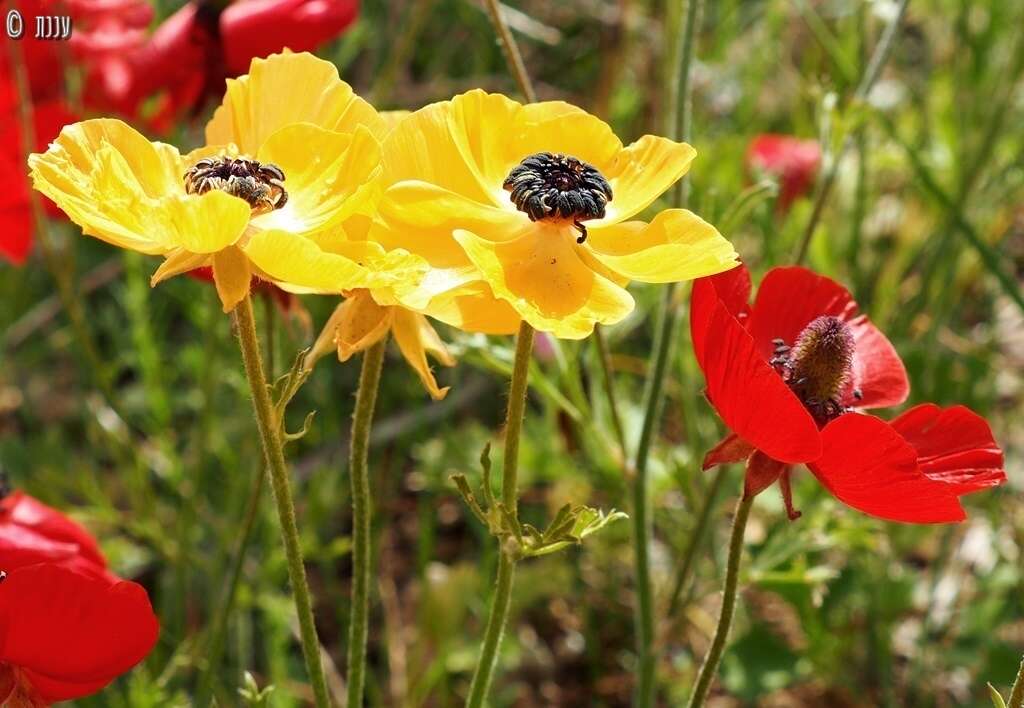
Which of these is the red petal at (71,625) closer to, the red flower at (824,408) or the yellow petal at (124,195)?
the yellow petal at (124,195)

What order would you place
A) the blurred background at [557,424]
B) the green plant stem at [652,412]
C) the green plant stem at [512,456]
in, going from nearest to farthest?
the green plant stem at [512,456], the green plant stem at [652,412], the blurred background at [557,424]

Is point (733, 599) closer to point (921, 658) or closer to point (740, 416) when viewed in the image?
point (740, 416)

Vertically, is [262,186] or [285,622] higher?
[262,186]

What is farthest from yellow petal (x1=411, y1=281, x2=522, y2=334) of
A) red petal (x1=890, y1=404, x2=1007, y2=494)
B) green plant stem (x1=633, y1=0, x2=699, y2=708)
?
green plant stem (x1=633, y1=0, x2=699, y2=708)

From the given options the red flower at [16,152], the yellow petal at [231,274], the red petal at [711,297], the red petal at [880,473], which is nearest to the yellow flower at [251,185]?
the yellow petal at [231,274]

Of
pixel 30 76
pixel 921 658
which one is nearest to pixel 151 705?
pixel 30 76

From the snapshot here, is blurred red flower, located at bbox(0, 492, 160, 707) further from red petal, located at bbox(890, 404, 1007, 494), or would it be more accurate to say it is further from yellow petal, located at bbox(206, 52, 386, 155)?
red petal, located at bbox(890, 404, 1007, 494)

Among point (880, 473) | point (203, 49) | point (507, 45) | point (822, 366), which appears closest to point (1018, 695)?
point (880, 473)
